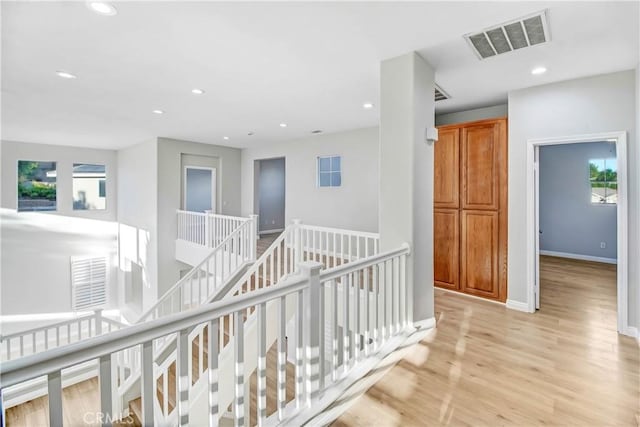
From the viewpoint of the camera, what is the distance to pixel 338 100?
14.3 feet

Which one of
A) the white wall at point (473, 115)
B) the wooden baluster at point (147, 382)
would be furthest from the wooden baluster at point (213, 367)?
the white wall at point (473, 115)

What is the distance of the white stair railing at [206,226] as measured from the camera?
5.72 meters

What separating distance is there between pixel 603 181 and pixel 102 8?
8.34 metres

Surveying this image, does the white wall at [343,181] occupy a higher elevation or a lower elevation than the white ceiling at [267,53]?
lower

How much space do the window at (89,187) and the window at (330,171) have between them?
6.15 m

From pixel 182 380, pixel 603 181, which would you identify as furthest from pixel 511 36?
pixel 603 181

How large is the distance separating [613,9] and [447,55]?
1143 millimetres

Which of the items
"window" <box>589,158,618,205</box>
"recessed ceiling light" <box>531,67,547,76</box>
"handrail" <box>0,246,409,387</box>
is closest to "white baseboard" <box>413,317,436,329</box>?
"handrail" <box>0,246,409,387</box>

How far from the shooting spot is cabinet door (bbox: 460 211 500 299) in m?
4.08

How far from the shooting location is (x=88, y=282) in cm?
818

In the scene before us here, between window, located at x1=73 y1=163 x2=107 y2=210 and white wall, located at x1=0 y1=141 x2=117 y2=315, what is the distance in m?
0.15

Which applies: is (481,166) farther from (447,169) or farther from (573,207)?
(573,207)

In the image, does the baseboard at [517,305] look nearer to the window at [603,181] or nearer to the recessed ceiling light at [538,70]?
the recessed ceiling light at [538,70]

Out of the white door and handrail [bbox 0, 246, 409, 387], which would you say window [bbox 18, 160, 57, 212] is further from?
handrail [bbox 0, 246, 409, 387]
